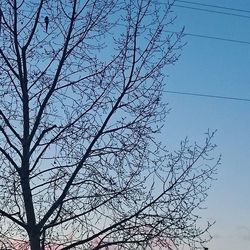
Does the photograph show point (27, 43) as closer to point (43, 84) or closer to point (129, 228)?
point (43, 84)

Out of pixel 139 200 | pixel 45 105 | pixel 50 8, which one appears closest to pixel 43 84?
pixel 45 105

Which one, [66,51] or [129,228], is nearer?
[129,228]

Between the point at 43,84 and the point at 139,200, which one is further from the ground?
the point at 43,84

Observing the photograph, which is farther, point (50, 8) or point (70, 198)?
point (50, 8)

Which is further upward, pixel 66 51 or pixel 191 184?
pixel 66 51

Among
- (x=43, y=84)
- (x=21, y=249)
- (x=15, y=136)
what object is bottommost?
(x=21, y=249)

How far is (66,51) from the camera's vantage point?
11.1 m

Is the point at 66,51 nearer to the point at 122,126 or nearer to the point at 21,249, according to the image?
the point at 122,126

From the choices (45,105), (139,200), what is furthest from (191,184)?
(45,105)

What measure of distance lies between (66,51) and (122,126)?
1.32m

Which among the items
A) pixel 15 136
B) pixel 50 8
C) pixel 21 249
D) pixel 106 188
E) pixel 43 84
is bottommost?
pixel 21 249

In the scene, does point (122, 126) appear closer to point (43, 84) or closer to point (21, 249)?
point (43, 84)

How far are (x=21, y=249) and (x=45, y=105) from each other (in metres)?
1.99

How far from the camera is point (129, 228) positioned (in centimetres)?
1037
